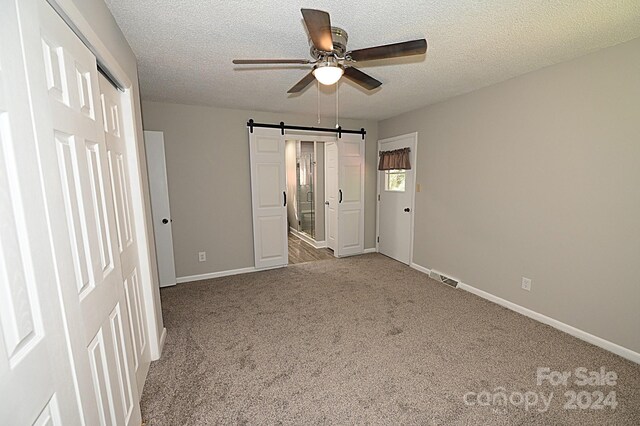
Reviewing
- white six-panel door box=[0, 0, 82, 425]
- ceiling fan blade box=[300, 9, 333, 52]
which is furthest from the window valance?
white six-panel door box=[0, 0, 82, 425]

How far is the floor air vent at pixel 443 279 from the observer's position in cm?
349

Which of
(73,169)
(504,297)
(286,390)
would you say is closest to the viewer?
(73,169)

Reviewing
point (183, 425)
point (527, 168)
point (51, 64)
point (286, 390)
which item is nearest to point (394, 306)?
point (286, 390)

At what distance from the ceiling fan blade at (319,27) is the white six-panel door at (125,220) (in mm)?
1206

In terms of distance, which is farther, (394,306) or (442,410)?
(394,306)

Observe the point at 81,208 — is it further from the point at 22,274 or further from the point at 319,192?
the point at 319,192

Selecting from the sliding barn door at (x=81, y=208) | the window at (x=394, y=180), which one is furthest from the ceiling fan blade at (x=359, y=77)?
the window at (x=394, y=180)

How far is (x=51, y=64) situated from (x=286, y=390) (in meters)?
2.06

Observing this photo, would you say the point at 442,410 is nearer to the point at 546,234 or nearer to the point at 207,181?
the point at 546,234

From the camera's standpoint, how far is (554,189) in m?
2.46

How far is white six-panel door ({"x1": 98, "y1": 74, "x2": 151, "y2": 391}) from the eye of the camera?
5.11 feet

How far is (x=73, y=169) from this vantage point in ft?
3.33

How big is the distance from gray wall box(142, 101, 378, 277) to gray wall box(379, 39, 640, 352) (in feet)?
8.56

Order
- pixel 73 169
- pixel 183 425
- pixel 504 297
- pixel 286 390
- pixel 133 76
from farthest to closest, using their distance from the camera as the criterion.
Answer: pixel 504 297, pixel 133 76, pixel 286 390, pixel 183 425, pixel 73 169
